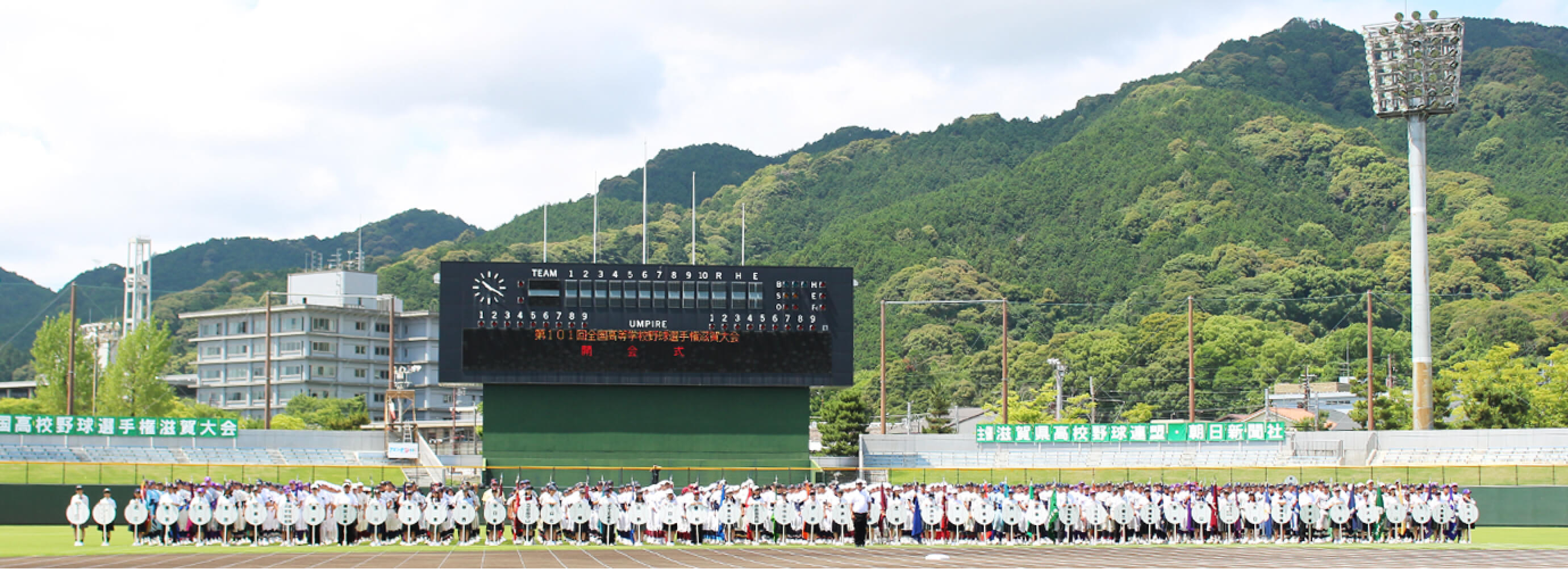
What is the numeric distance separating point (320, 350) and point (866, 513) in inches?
3919

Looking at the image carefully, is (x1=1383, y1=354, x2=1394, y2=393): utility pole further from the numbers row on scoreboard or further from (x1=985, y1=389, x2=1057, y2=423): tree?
the numbers row on scoreboard

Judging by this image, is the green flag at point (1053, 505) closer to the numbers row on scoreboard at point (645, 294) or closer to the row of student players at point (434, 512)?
the row of student players at point (434, 512)

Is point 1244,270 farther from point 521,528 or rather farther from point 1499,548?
point 521,528

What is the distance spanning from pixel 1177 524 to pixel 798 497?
27.0ft

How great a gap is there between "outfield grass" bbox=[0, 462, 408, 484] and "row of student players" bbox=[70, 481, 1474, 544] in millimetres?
8199

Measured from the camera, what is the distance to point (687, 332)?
37.4m

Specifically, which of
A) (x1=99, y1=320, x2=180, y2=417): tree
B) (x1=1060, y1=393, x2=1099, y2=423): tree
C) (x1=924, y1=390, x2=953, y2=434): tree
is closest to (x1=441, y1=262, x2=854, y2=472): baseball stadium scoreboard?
(x1=1060, y1=393, x2=1099, y2=423): tree

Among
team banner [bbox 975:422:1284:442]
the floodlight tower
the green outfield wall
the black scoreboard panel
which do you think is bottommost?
the green outfield wall

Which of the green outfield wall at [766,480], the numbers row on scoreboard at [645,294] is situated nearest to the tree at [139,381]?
the green outfield wall at [766,480]

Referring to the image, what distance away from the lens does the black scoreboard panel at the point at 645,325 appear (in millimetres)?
36875

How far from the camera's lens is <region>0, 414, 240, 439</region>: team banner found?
1881 inches

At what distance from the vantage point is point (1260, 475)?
149 feet

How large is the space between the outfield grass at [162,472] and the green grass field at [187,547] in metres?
1.78

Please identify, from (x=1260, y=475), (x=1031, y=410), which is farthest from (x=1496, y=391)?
(x=1260, y=475)
